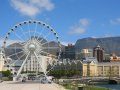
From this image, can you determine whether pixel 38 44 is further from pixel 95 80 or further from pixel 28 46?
pixel 95 80

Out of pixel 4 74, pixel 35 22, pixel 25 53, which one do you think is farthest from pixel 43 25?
pixel 4 74

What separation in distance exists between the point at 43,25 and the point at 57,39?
557 centimetres

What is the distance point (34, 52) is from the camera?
362 ft

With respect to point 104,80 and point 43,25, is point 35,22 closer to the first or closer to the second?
point 43,25

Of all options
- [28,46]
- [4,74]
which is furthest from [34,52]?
[4,74]

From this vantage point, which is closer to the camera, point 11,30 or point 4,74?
point 11,30

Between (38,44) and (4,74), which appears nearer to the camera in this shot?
(38,44)

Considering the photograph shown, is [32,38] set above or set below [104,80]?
above

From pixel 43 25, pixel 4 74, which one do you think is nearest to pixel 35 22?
pixel 43 25

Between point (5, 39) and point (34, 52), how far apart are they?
8.65 metres

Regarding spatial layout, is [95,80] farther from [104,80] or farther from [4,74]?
[4,74]

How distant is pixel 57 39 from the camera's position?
110 meters

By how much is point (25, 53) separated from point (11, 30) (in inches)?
290

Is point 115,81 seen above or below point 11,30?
below
